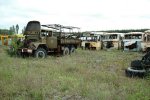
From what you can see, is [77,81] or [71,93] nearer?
[71,93]

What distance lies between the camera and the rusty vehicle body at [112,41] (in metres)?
27.3

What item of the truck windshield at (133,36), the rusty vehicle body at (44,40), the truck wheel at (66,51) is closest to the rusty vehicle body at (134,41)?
the truck windshield at (133,36)

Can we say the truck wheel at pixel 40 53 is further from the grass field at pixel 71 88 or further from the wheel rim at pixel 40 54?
the grass field at pixel 71 88

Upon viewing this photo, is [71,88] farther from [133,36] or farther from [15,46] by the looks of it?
[133,36]

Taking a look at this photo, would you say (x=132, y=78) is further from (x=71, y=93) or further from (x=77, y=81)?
(x=71, y=93)

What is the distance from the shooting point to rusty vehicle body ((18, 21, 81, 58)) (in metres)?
17.1

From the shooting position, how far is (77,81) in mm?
8594

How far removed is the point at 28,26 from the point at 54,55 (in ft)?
8.62

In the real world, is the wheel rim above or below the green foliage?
below

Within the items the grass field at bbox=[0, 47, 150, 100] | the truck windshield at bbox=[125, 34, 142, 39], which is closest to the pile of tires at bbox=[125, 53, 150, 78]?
the grass field at bbox=[0, 47, 150, 100]

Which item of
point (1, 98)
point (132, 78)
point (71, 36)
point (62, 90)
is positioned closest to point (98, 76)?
point (132, 78)

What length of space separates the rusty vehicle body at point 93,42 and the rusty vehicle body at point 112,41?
77cm

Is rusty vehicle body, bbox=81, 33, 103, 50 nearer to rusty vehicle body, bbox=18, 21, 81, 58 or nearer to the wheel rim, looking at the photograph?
rusty vehicle body, bbox=18, 21, 81, 58

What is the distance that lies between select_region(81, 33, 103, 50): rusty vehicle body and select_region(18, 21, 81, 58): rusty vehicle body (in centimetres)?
706
